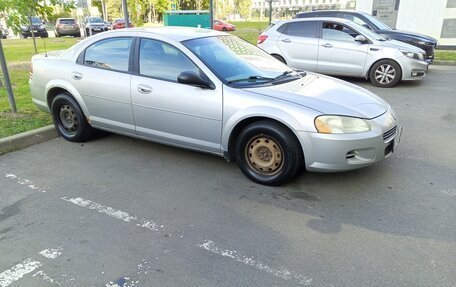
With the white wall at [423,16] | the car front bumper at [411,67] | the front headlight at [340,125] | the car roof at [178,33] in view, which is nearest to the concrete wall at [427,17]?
the white wall at [423,16]

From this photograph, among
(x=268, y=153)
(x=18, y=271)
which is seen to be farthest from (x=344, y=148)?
(x=18, y=271)

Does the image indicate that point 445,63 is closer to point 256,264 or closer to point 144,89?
point 144,89

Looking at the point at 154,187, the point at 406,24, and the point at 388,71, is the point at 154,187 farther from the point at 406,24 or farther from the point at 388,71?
the point at 406,24

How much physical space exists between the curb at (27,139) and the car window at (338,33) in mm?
6626

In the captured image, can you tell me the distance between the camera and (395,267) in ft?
8.57

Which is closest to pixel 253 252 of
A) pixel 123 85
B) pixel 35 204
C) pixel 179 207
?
pixel 179 207

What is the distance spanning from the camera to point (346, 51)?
28.7ft

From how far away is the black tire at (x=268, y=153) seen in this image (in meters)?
3.62

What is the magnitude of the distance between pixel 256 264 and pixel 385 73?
7359mm

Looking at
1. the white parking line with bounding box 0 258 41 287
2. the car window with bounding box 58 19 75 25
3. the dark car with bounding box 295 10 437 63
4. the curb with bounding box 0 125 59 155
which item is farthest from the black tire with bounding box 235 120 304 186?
the car window with bounding box 58 19 75 25

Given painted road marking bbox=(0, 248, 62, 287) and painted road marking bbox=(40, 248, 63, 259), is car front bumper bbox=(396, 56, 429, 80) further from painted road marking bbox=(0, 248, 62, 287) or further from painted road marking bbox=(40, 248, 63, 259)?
painted road marking bbox=(0, 248, 62, 287)

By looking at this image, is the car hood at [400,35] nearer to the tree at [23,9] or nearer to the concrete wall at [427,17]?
the concrete wall at [427,17]

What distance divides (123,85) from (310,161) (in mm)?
2420

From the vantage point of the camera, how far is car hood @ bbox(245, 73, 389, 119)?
3602 millimetres
